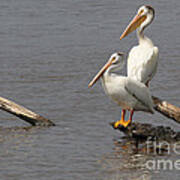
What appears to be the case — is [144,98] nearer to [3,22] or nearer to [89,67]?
[89,67]

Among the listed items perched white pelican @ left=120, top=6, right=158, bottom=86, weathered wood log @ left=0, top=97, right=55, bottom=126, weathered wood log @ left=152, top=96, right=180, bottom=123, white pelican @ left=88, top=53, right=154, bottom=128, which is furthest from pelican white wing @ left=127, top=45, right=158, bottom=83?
weathered wood log @ left=0, top=97, right=55, bottom=126

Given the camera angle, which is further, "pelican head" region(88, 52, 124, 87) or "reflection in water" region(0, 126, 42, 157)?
"reflection in water" region(0, 126, 42, 157)

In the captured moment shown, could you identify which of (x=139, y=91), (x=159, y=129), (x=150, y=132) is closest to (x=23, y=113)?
(x=139, y=91)

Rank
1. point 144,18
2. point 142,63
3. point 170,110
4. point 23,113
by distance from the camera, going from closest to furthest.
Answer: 1. point 170,110
2. point 142,63
3. point 23,113
4. point 144,18

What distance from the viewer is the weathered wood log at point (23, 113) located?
36.2 ft

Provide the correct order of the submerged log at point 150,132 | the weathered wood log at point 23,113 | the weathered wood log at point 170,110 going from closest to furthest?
the weathered wood log at point 170,110 → the submerged log at point 150,132 → the weathered wood log at point 23,113

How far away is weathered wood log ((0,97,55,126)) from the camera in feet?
36.2

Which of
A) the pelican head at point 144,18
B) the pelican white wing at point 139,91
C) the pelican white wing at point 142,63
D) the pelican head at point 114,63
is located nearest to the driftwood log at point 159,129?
the pelican white wing at point 139,91

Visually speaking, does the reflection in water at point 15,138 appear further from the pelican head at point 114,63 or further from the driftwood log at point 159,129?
the driftwood log at point 159,129

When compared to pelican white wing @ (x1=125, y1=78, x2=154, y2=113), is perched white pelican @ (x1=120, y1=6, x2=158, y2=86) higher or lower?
higher

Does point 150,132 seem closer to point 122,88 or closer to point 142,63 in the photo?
point 122,88

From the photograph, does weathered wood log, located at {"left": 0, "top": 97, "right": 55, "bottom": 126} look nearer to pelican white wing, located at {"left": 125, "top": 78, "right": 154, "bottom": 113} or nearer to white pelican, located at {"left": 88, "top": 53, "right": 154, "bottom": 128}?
white pelican, located at {"left": 88, "top": 53, "right": 154, "bottom": 128}

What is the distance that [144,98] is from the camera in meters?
10.3

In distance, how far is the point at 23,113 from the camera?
11.1m
